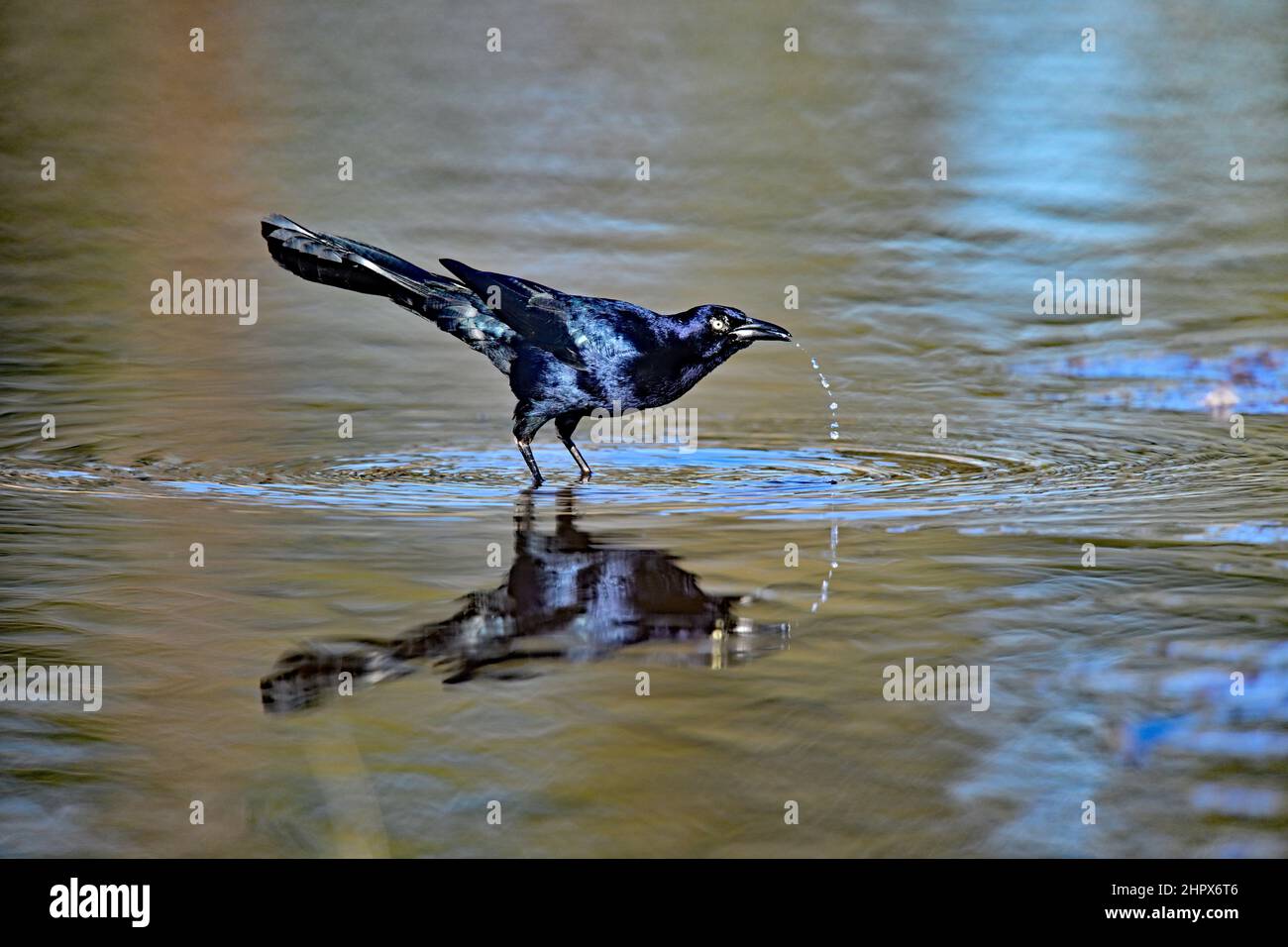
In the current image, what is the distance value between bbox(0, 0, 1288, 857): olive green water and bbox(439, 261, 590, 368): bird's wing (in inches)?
20.8

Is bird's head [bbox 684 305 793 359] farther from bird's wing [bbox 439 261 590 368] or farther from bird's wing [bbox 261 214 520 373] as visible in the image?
bird's wing [bbox 261 214 520 373]

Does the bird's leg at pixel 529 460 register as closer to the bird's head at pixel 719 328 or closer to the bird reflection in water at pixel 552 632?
the bird's head at pixel 719 328

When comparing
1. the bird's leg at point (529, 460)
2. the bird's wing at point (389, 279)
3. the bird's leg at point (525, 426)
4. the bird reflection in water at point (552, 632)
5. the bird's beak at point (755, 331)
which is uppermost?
the bird's wing at point (389, 279)

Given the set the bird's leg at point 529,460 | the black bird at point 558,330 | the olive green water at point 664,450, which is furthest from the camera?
the black bird at point 558,330

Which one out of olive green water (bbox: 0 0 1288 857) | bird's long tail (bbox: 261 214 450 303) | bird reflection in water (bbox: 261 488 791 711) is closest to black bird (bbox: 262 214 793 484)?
bird's long tail (bbox: 261 214 450 303)

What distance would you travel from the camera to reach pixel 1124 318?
923cm

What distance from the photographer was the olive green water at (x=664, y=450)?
3.14 meters

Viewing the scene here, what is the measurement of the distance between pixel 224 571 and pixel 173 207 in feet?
23.4

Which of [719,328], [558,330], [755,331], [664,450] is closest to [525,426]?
[558,330]

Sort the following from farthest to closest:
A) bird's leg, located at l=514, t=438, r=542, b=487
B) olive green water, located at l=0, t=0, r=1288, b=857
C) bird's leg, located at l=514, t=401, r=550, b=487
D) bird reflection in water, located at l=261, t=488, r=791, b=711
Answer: bird's leg, located at l=514, t=401, r=550, b=487 → bird's leg, located at l=514, t=438, r=542, b=487 → bird reflection in water, located at l=261, t=488, r=791, b=711 → olive green water, located at l=0, t=0, r=1288, b=857

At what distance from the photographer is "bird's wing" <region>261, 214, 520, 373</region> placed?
6.29 meters

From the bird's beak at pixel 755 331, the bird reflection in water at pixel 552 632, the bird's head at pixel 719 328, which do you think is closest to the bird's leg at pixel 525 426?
the bird's head at pixel 719 328

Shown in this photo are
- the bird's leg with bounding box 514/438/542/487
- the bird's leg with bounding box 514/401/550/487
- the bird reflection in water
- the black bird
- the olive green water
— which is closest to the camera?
the olive green water

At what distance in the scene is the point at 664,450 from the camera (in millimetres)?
6887
